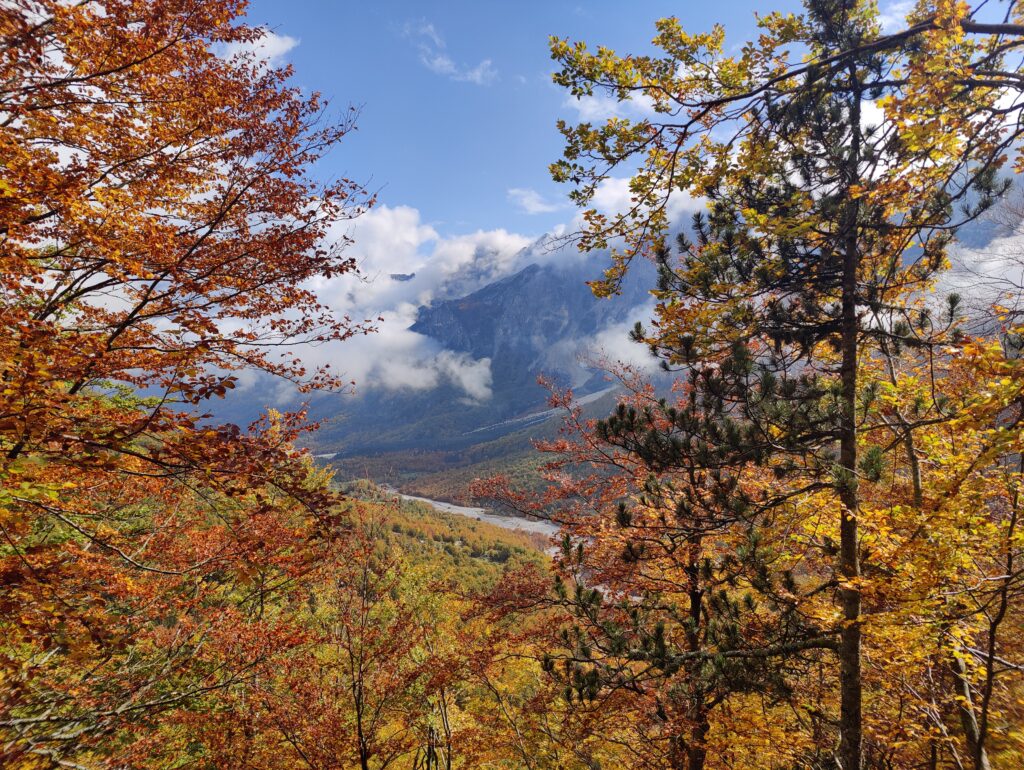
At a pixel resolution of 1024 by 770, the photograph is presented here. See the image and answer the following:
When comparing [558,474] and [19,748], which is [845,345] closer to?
[558,474]

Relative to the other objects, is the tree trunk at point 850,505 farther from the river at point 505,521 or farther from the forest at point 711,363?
the river at point 505,521

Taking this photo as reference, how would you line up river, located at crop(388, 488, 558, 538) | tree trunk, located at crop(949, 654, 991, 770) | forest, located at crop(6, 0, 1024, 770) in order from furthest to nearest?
river, located at crop(388, 488, 558, 538) < tree trunk, located at crop(949, 654, 991, 770) < forest, located at crop(6, 0, 1024, 770)

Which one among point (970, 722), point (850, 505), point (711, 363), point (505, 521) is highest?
point (711, 363)

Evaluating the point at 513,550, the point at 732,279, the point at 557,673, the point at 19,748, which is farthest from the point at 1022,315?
the point at 513,550

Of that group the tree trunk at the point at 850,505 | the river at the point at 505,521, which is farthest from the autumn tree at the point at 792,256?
the river at the point at 505,521

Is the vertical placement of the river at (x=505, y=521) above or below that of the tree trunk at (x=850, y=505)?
below

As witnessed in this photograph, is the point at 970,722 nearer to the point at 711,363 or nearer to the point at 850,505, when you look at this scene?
the point at 850,505

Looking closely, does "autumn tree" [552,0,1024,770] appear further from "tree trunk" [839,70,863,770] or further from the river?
the river

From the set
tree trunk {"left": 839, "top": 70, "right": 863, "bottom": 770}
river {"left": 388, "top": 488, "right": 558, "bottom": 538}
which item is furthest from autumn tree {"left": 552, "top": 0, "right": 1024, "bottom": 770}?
river {"left": 388, "top": 488, "right": 558, "bottom": 538}

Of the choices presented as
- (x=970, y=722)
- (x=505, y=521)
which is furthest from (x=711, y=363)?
(x=505, y=521)

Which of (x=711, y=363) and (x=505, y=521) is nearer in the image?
(x=711, y=363)

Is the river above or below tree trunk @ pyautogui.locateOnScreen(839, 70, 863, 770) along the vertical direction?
below

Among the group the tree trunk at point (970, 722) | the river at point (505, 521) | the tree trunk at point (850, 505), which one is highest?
the tree trunk at point (850, 505)

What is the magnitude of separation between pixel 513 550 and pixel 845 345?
3476 inches
